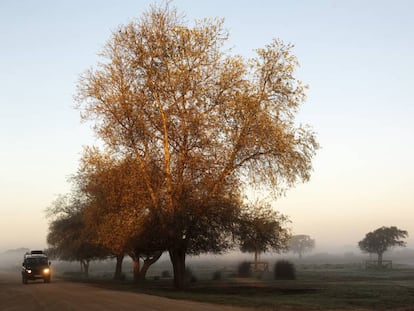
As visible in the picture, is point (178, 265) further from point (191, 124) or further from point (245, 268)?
point (245, 268)

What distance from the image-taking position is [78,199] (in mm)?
67750

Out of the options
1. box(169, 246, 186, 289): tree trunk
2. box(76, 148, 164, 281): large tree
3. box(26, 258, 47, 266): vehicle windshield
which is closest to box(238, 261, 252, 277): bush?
box(26, 258, 47, 266): vehicle windshield

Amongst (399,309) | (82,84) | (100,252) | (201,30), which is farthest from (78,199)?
(399,309)

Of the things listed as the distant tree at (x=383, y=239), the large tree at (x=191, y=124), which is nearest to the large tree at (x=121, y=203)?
the large tree at (x=191, y=124)

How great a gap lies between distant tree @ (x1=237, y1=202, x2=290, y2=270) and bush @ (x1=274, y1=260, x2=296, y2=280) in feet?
66.2

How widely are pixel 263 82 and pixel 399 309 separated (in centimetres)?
1854

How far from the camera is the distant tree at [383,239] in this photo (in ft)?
433

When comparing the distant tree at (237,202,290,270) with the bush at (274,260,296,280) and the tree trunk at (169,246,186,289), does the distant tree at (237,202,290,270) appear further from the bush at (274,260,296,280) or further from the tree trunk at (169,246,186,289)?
the bush at (274,260,296,280)

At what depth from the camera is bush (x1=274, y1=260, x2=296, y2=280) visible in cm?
5638

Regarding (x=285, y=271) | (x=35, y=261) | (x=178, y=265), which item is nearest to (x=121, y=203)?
(x=178, y=265)

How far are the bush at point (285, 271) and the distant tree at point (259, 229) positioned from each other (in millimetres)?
20170

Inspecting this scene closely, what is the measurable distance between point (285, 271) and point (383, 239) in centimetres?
8520

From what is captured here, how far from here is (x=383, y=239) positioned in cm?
13362

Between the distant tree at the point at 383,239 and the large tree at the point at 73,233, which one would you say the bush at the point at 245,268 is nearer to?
the large tree at the point at 73,233
